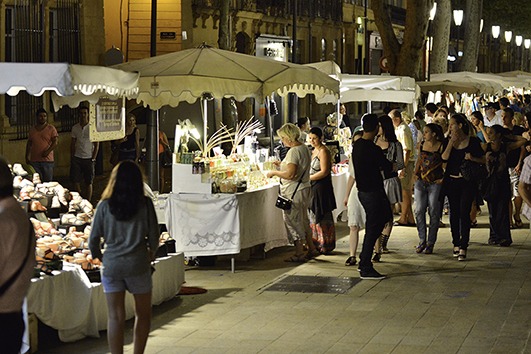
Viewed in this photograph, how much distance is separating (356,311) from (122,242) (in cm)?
352

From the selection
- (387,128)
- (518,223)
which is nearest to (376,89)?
(518,223)

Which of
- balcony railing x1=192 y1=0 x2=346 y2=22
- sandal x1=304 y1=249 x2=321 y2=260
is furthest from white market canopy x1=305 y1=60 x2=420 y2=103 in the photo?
balcony railing x1=192 y1=0 x2=346 y2=22

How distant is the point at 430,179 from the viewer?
1472cm

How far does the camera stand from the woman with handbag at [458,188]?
14.6 m

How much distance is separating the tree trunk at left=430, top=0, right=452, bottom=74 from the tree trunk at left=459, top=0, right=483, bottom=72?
28.6ft

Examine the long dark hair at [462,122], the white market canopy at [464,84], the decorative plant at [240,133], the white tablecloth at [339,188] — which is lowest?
the white tablecloth at [339,188]

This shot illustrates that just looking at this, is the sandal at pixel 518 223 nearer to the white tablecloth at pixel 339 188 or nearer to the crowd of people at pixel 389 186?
the crowd of people at pixel 389 186

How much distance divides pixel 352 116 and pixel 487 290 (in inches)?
1733

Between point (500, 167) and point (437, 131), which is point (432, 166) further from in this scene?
point (500, 167)

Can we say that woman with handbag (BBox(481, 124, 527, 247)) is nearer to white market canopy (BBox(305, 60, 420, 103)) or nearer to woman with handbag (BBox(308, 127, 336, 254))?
woman with handbag (BBox(308, 127, 336, 254))

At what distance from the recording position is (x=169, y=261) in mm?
11547

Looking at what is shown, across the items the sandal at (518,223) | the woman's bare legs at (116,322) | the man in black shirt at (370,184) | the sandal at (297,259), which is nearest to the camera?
the woman's bare legs at (116,322)

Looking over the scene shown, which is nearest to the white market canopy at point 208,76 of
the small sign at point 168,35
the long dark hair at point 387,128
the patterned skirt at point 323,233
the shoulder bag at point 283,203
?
the long dark hair at point 387,128

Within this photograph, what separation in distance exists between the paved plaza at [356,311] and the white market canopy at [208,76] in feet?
6.93
